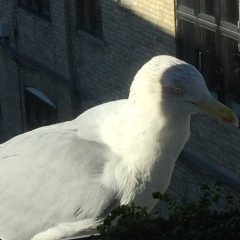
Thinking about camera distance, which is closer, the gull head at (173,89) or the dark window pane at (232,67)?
the gull head at (173,89)

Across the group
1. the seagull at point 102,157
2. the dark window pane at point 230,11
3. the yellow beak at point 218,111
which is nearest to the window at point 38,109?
the dark window pane at point 230,11

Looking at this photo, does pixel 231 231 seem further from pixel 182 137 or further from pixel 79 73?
pixel 79 73

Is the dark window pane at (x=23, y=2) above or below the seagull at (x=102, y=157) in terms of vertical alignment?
below

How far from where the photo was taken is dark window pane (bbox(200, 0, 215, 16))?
10984 millimetres

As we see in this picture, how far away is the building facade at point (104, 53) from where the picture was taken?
10.9 metres

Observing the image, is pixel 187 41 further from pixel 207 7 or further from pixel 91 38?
pixel 91 38

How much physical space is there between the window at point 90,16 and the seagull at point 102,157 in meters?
8.37

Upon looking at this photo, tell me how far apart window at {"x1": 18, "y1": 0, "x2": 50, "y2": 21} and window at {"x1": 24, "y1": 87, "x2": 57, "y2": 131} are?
1325mm

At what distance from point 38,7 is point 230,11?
609 cm

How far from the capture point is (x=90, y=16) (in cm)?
1436

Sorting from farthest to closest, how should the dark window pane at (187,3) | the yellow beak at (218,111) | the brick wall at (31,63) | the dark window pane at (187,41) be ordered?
the brick wall at (31,63) < the dark window pane at (187,41) < the dark window pane at (187,3) < the yellow beak at (218,111)

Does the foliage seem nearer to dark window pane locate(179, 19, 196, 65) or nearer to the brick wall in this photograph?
dark window pane locate(179, 19, 196, 65)

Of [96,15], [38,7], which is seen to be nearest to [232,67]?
[96,15]

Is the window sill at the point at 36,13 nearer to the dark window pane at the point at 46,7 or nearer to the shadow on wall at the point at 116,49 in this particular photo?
the dark window pane at the point at 46,7
